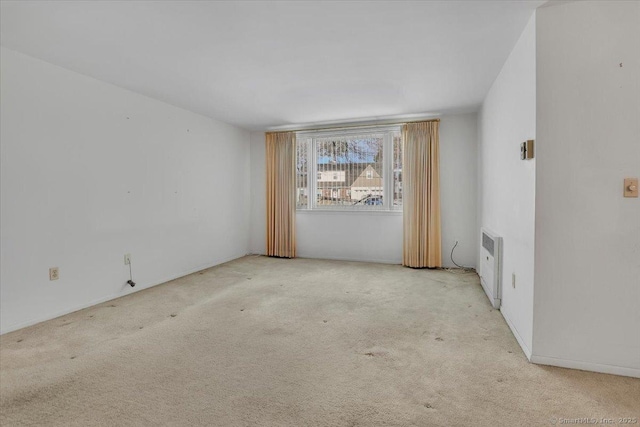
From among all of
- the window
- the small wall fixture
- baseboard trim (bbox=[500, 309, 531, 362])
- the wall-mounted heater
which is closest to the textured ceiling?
the small wall fixture

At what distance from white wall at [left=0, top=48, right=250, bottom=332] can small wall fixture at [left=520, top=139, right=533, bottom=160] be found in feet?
12.8

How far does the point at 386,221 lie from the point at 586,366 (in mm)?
3363

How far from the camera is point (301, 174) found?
580 cm

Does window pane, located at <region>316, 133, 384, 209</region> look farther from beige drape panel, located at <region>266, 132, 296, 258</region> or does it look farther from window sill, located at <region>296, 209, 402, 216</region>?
beige drape panel, located at <region>266, 132, 296, 258</region>

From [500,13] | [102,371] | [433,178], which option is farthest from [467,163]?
[102,371]

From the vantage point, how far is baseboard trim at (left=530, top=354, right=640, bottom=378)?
1957mm

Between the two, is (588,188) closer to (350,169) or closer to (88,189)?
(350,169)

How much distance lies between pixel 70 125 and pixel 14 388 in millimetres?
2312

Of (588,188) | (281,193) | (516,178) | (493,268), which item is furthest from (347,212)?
(588,188)

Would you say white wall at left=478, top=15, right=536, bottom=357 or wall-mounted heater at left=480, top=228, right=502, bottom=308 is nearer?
white wall at left=478, top=15, right=536, bottom=357

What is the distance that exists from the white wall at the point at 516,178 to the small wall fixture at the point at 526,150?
0.14ft

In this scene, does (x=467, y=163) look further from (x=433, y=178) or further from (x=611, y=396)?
(x=611, y=396)

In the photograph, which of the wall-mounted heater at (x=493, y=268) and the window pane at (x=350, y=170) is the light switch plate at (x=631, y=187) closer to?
the wall-mounted heater at (x=493, y=268)

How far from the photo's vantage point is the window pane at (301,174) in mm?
5758
